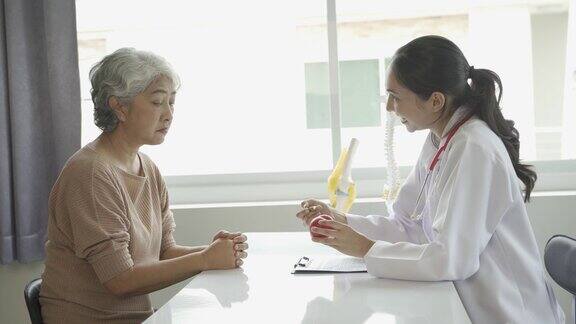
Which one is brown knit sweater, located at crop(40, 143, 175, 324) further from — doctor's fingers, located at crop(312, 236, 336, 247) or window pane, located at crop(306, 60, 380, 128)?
window pane, located at crop(306, 60, 380, 128)

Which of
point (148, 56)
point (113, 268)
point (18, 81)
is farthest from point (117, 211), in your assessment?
point (18, 81)

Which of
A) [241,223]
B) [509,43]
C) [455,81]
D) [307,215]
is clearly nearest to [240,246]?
[307,215]

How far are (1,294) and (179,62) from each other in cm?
133

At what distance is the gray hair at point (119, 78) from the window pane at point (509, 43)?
1405 millimetres

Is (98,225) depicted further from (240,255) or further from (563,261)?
(563,261)

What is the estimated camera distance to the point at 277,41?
11.1 ft

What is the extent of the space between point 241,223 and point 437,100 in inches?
57.2

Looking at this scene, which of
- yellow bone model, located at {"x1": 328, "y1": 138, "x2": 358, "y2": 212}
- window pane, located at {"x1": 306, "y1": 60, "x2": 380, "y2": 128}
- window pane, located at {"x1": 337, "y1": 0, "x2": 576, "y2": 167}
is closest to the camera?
yellow bone model, located at {"x1": 328, "y1": 138, "x2": 358, "y2": 212}

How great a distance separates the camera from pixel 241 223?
319cm

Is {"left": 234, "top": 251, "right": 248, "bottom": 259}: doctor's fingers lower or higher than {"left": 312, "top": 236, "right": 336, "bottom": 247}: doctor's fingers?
lower

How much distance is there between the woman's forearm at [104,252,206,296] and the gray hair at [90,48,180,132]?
0.46 metres

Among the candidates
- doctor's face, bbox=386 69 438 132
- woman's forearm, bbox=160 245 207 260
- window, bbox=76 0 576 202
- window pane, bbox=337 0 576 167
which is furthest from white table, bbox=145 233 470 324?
window pane, bbox=337 0 576 167

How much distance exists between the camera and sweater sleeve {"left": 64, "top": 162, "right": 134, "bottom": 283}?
6.12ft

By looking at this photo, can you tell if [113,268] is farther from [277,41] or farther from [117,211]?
[277,41]
